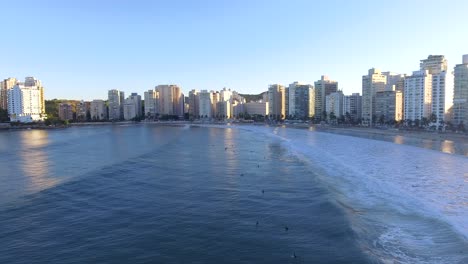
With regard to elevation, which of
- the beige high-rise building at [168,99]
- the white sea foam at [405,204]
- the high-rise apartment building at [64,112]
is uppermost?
the beige high-rise building at [168,99]

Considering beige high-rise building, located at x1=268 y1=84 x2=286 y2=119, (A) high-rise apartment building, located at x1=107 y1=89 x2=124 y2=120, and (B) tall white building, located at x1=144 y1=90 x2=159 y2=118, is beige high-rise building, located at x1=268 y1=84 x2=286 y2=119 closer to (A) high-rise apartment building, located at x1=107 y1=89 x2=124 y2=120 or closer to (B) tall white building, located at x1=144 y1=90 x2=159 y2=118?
(B) tall white building, located at x1=144 y1=90 x2=159 y2=118

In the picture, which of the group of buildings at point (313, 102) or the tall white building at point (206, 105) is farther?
the tall white building at point (206, 105)

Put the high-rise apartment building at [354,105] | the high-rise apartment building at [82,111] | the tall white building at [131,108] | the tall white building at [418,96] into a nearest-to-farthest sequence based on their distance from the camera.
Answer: the tall white building at [418,96]
the high-rise apartment building at [354,105]
the high-rise apartment building at [82,111]
the tall white building at [131,108]

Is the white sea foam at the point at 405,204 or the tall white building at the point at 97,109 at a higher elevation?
the tall white building at the point at 97,109

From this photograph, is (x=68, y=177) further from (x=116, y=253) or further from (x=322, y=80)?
(x=322, y=80)

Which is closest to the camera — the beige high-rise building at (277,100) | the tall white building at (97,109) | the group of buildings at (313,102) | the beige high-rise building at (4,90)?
the group of buildings at (313,102)

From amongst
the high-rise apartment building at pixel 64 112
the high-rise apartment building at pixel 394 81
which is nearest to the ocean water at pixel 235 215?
the high-rise apartment building at pixel 394 81

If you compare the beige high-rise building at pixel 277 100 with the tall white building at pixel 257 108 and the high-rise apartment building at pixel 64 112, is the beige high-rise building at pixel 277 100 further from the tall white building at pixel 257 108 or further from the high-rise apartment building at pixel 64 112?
the high-rise apartment building at pixel 64 112

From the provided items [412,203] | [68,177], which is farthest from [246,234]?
[68,177]
